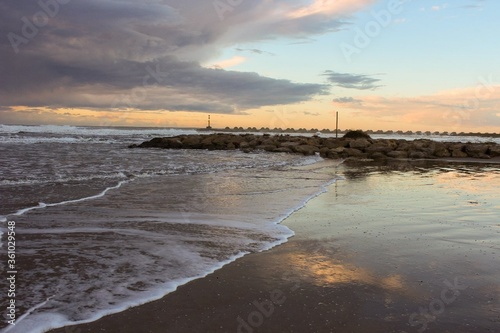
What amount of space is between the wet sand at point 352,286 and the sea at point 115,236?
0.36 metres

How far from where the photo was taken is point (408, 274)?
4.70m

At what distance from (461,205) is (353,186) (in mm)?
3861

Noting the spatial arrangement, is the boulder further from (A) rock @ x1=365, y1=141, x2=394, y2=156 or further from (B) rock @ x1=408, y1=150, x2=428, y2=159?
(B) rock @ x1=408, y1=150, x2=428, y2=159

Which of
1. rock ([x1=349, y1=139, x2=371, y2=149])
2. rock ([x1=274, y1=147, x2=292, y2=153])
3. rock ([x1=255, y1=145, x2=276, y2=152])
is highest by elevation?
rock ([x1=349, y1=139, x2=371, y2=149])

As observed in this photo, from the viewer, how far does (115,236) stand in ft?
21.1

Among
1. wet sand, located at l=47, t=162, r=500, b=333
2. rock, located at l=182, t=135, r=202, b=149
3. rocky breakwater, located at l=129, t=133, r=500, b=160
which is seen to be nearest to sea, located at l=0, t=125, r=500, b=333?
wet sand, located at l=47, t=162, r=500, b=333

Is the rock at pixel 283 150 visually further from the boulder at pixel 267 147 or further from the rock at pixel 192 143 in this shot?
the rock at pixel 192 143

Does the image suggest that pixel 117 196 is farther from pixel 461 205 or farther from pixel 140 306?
pixel 461 205

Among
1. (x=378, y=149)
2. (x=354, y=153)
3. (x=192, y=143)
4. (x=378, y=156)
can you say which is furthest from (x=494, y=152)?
(x=192, y=143)

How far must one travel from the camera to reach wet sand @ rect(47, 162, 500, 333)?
11.4 ft

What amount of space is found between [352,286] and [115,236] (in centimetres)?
389

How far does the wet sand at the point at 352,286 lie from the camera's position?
136 inches

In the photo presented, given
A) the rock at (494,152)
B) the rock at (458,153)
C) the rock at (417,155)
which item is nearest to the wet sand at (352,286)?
the rock at (417,155)

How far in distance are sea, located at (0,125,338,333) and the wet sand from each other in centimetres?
36
